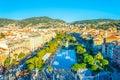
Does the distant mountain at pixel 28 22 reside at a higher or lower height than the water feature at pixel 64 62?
lower

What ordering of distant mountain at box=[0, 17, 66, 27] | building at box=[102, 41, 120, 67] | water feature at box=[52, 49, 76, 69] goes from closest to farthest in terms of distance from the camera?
water feature at box=[52, 49, 76, 69] → building at box=[102, 41, 120, 67] → distant mountain at box=[0, 17, 66, 27]

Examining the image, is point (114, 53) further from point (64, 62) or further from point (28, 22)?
point (28, 22)

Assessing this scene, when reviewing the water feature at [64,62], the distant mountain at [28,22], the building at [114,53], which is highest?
the building at [114,53]

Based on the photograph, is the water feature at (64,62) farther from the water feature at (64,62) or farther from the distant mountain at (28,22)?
the distant mountain at (28,22)

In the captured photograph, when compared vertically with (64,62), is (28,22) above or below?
below

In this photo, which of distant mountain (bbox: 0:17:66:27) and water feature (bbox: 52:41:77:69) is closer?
water feature (bbox: 52:41:77:69)

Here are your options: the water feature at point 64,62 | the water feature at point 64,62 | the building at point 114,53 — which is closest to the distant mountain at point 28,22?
the water feature at point 64,62

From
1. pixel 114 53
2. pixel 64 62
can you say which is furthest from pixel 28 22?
pixel 114 53

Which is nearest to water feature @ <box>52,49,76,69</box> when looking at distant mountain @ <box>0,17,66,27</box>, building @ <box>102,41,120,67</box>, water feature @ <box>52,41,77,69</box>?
water feature @ <box>52,41,77,69</box>

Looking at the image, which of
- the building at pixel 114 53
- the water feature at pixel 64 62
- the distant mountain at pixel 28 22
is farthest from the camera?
the distant mountain at pixel 28 22

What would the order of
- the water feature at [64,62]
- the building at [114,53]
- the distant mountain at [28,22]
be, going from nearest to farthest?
the water feature at [64,62], the building at [114,53], the distant mountain at [28,22]

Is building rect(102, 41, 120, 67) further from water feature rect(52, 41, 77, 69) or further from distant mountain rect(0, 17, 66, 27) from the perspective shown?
distant mountain rect(0, 17, 66, 27)

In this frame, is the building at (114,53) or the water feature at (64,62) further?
the building at (114,53)
